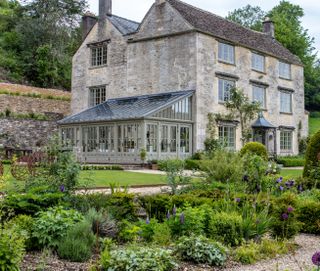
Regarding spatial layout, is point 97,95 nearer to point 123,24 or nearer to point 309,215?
point 123,24

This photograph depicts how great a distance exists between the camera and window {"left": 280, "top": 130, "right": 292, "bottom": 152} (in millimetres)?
31453

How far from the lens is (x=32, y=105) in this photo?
30.2 m

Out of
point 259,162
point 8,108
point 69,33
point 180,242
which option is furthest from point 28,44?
point 180,242

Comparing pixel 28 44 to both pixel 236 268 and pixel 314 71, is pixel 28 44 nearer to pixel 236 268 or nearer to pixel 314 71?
pixel 314 71

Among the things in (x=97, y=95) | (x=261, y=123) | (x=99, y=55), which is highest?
(x=99, y=55)

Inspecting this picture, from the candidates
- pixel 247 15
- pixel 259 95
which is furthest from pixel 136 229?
pixel 247 15

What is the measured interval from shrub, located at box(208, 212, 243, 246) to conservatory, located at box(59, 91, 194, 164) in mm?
15723

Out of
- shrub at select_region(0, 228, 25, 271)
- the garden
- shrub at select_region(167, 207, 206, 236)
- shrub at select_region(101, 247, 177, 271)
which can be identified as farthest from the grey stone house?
shrub at select_region(0, 228, 25, 271)

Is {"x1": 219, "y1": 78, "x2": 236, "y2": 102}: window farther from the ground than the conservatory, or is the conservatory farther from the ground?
{"x1": 219, "y1": 78, "x2": 236, "y2": 102}: window

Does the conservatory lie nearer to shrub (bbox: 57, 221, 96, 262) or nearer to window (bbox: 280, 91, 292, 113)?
window (bbox: 280, 91, 292, 113)

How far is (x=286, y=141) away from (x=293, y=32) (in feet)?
70.1

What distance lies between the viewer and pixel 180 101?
23922mm

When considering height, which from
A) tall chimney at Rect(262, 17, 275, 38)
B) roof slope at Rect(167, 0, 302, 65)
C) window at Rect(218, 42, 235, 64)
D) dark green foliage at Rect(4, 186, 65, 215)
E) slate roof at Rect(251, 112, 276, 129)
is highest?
tall chimney at Rect(262, 17, 275, 38)

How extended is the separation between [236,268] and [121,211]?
2.49 m
